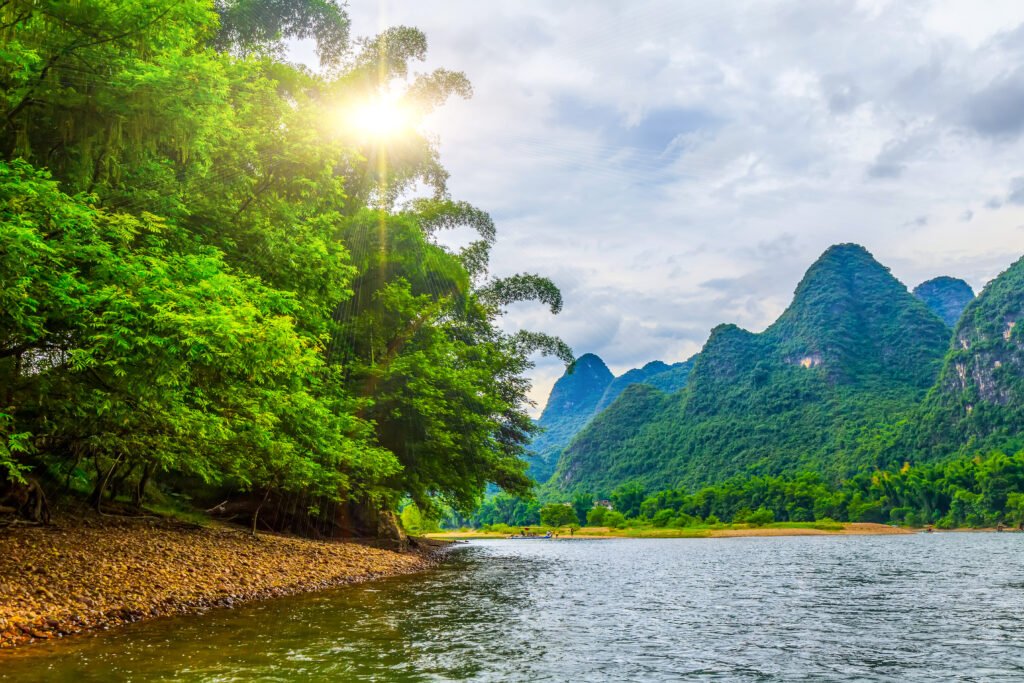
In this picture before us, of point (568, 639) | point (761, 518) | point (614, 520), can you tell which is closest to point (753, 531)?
point (761, 518)

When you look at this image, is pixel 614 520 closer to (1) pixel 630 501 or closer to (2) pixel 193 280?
(1) pixel 630 501

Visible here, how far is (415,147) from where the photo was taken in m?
41.7

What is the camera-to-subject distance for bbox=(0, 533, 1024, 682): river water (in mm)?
11812

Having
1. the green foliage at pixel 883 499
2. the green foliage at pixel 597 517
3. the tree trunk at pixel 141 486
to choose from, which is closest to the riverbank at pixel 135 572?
the tree trunk at pixel 141 486

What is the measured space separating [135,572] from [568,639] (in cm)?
1148

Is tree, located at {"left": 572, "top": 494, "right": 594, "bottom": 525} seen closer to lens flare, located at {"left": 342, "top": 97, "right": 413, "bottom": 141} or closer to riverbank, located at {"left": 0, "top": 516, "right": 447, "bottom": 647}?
lens flare, located at {"left": 342, "top": 97, "right": 413, "bottom": 141}

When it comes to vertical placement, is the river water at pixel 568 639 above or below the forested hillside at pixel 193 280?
below

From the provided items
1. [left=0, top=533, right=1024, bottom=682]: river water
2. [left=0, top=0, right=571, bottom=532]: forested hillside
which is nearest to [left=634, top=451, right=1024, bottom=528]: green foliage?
[left=0, top=0, right=571, bottom=532]: forested hillside

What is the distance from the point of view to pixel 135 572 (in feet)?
61.6

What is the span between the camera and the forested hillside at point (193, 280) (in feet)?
38.2

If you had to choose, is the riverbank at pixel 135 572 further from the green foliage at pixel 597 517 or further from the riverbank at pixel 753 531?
the green foliage at pixel 597 517

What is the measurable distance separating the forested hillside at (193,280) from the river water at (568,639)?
4.30 m

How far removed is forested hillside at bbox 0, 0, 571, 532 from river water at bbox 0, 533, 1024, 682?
430cm

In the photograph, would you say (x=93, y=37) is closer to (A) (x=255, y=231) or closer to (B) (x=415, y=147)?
(A) (x=255, y=231)
